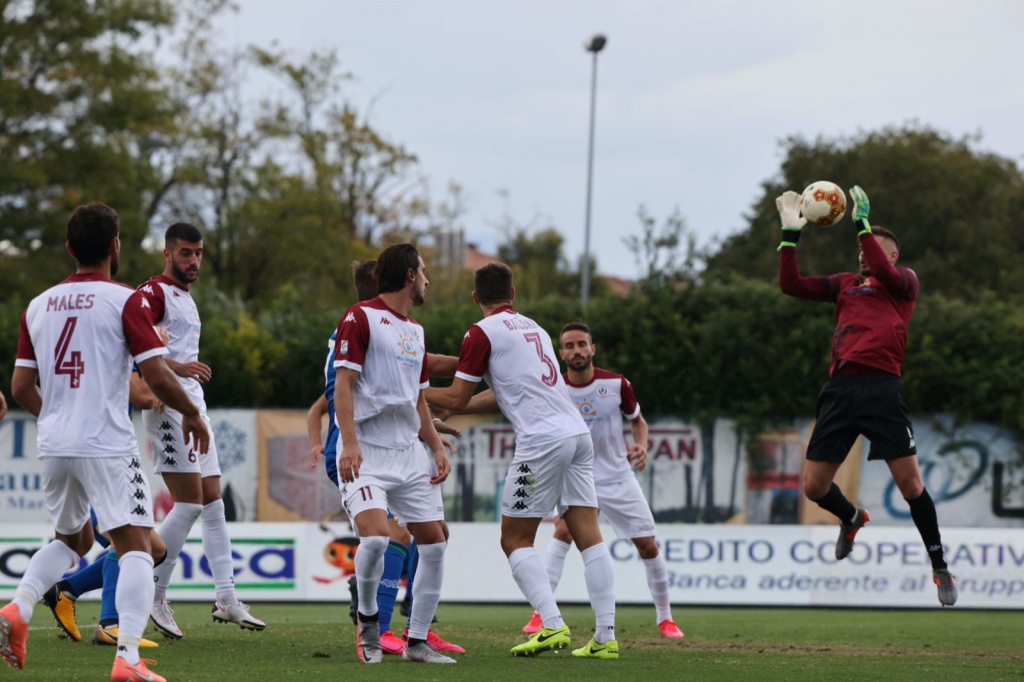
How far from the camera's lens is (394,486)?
301 inches

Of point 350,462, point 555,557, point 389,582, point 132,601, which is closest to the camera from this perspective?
point 132,601

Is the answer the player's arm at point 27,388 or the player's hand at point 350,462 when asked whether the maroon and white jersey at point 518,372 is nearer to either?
the player's hand at point 350,462

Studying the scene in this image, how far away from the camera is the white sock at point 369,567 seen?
749cm

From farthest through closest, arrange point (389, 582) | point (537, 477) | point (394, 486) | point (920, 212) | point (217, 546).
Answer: point (920, 212), point (217, 546), point (537, 477), point (389, 582), point (394, 486)

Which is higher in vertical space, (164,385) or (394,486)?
(164,385)

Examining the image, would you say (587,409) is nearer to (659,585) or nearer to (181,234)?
(659,585)

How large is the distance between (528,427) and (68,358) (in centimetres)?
306

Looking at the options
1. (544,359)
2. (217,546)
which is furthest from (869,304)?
(217,546)

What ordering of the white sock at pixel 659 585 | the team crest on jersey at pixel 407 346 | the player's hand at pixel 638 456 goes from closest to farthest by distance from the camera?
the team crest on jersey at pixel 407 346 → the player's hand at pixel 638 456 → the white sock at pixel 659 585

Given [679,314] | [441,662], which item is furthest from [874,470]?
[441,662]

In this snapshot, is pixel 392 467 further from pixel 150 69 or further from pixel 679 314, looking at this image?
pixel 150 69

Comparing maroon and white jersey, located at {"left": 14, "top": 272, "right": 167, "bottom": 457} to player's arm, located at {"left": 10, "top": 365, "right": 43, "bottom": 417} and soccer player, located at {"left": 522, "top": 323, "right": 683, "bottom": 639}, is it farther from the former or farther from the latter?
soccer player, located at {"left": 522, "top": 323, "right": 683, "bottom": 639}

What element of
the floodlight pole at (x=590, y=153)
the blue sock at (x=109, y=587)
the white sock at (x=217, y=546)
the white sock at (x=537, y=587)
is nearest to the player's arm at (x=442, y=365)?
the white sock at (x=537, y=587)

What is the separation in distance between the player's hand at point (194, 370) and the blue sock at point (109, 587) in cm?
120
